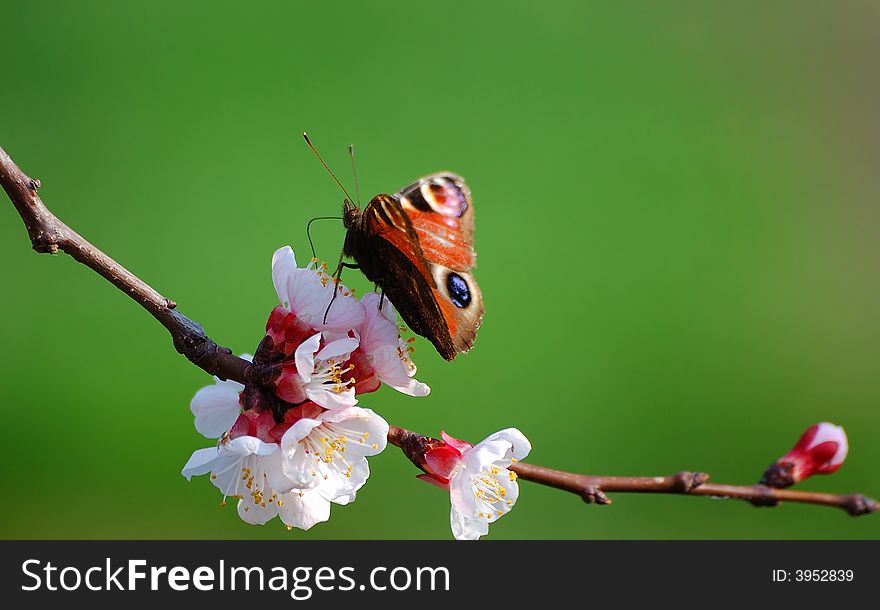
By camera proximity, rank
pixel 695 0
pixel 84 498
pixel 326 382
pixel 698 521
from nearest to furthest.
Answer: pixel 326 382 < pixel 84 498 < pixel 698 521 < pixel 695 0

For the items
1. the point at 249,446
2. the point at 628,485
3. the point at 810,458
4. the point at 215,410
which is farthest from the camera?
the point at 810,458

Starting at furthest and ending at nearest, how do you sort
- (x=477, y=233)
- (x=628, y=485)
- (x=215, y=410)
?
1. (x=477, y=233)
2. (x=628, y=485)
3. (x=215, y=410)

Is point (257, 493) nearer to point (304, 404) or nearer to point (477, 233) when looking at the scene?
point (304, 404)

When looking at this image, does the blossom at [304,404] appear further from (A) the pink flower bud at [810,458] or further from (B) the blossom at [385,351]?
(A) the pink flower bud at [810,458]

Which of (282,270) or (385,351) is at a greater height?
(282,270)

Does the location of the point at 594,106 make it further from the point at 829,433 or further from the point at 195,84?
the point at 829,433

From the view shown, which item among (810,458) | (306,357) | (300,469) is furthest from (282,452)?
(810,458)

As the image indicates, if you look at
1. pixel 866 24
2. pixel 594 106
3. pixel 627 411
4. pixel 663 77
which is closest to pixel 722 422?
pixel 627 411

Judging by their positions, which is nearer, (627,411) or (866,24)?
(627,411)
